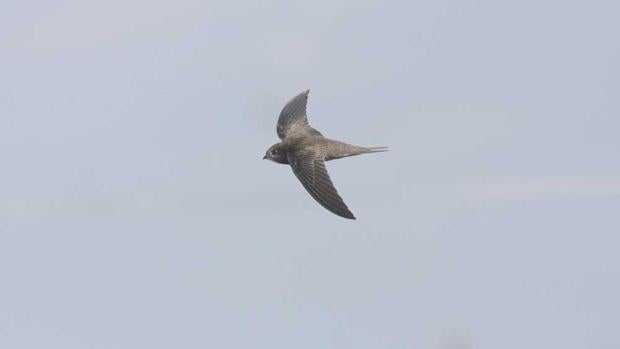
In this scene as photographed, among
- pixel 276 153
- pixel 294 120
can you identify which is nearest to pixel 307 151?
pixel 276 153

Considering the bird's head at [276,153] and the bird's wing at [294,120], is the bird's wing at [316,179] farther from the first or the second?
the bird's wing at [294,120]

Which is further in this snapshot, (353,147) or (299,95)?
(299,95)

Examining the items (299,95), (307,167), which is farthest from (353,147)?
(299,95)

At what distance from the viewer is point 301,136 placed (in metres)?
53.2

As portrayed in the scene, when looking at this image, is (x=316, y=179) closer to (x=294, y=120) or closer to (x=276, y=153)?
(x=276, y=153)

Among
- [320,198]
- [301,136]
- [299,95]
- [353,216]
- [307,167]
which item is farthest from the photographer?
[299,95]

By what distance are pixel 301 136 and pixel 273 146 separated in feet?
5.60

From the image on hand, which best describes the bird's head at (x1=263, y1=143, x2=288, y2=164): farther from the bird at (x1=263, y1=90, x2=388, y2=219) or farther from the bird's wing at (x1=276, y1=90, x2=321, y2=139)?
the bird's wing at (x1=276, y1=90, x2=321, y2=139)

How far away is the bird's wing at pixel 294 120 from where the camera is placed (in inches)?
2159

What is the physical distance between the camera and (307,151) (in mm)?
50938

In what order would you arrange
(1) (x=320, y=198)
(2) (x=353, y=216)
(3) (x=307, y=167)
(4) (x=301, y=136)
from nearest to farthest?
(2) (x=353, y=216), (1) (x=320, y=198), (3) (x=307, y=167), (4) (x=301, y=136)

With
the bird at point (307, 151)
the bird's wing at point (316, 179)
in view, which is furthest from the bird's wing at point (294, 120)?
the bird's wing at point (316, 179)

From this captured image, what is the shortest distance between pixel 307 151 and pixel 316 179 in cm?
238

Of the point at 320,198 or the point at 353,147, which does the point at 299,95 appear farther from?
the point at 320,198
